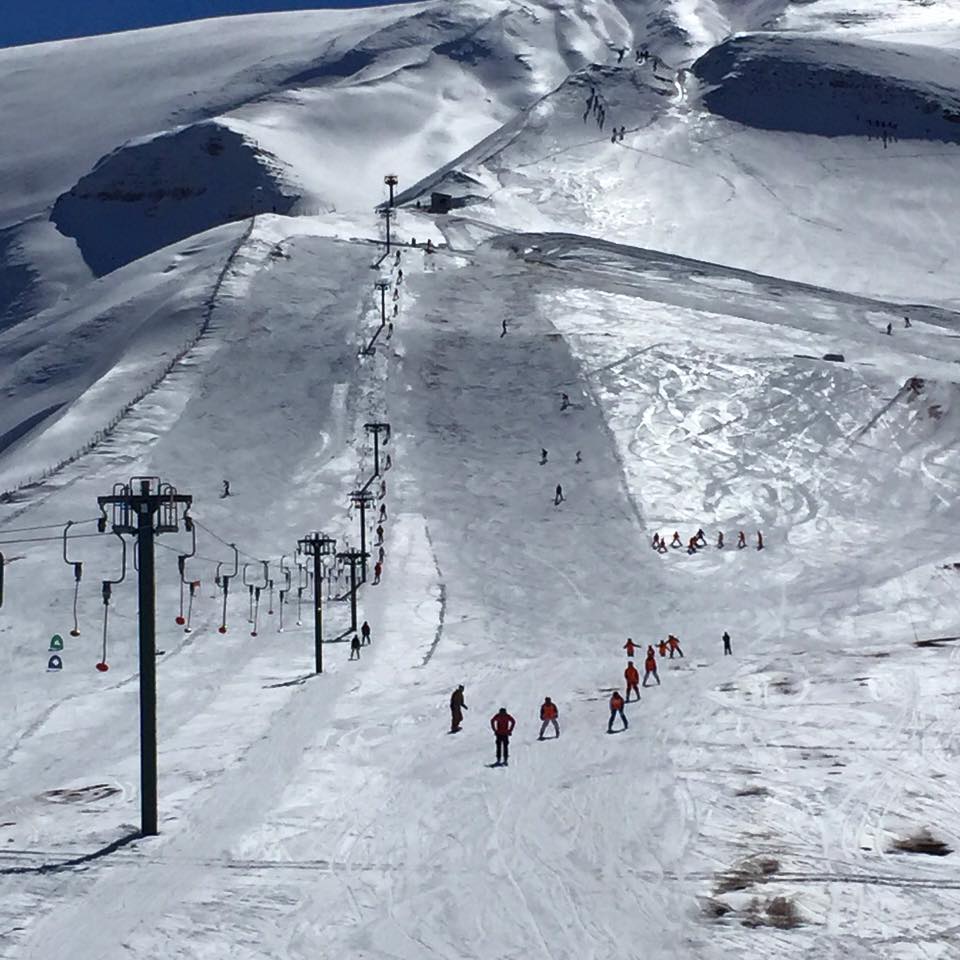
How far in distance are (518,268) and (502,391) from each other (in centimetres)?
2871

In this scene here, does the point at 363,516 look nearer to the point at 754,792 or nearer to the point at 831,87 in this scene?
the point at 754,792

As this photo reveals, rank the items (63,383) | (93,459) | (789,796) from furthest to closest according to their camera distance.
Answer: (63,383), (93,459), (789,796)

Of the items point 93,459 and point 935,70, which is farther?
point 935,70

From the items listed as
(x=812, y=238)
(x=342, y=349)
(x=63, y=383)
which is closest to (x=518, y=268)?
(x=342, y=349)

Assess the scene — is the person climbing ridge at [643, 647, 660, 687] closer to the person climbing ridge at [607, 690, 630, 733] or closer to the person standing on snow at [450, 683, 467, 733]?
the person climbing ridge at [607, 690, 630, 733]

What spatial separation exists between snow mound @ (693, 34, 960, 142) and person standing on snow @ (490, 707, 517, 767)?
478 feet

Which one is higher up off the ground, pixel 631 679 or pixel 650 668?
pixel 631 679

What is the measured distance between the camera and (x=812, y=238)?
460 ft

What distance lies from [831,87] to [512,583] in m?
130

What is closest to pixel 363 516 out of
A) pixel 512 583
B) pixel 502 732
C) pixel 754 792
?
pixel 512 583

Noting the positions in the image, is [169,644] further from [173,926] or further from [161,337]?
[161,337]

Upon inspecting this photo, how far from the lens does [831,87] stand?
172750 mm

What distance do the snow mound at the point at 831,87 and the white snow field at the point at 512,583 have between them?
60.4 feet

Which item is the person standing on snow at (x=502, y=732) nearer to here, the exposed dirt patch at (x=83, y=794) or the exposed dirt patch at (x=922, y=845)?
the exposed dirt patch at (x=83, y=794)
